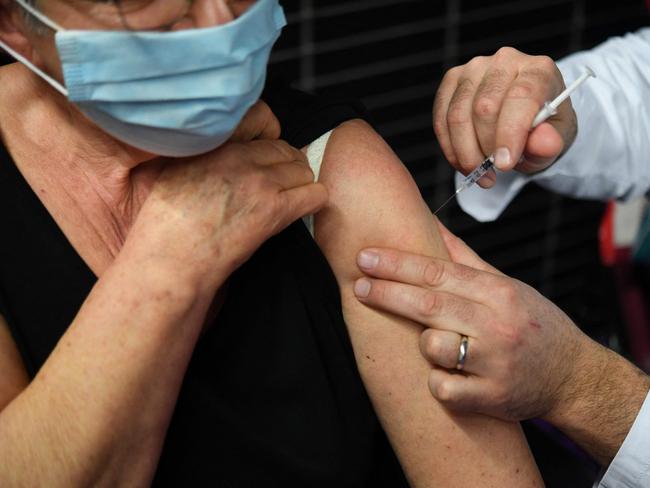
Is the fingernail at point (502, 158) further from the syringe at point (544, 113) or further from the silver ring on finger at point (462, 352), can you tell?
the silver ring on finger at point (462, 352)

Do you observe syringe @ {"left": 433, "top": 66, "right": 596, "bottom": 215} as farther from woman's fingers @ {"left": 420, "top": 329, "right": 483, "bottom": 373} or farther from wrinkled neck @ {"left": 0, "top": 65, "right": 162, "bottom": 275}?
wrinkled neck @ {"left": 0, "top": 65, "right": 162, "bottom": 275}

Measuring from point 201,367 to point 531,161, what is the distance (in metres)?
0.63

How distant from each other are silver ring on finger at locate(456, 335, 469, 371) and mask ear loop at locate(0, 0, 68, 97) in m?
0.65

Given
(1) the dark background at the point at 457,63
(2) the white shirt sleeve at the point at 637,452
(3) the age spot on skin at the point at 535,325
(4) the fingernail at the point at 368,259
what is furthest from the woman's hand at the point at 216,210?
(1) the dark background at the point at 457,63

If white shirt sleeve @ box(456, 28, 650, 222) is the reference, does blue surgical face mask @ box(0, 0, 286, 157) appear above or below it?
above

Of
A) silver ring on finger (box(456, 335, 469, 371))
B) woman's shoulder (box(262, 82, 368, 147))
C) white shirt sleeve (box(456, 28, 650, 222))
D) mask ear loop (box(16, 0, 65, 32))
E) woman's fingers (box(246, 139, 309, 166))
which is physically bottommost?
white shirt sleeve (box(456, 28, 650, 222))

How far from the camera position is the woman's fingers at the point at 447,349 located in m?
1.26

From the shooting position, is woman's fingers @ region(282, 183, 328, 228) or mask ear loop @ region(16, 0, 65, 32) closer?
mask ear loop @ region(16, 0, 65, 32)

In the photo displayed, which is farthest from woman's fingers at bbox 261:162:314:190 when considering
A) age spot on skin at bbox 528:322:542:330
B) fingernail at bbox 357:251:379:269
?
age spot on skin at bbox 528:322:542:330

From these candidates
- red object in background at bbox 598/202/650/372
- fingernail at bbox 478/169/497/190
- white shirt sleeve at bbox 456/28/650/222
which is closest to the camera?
fingernail at bbox 478/169/497/190

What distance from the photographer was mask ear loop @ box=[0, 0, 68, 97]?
1112mm

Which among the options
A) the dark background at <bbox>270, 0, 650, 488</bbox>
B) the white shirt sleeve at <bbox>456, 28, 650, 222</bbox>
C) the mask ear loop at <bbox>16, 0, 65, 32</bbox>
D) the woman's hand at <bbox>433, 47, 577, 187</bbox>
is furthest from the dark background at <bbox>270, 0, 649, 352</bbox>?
the mask ear loop at <bbox>16, 0, 65, 32</bbox>

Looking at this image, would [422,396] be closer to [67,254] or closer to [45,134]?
[67,254]

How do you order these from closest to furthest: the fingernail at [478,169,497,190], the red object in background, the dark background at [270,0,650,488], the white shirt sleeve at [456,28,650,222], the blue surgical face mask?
the blue surgical face mask
the fingernail at [478,169,497,190]
the white shirt sleeve at [456,28,650,222]
the red object in background
the dark background at [270,0,650,488]
